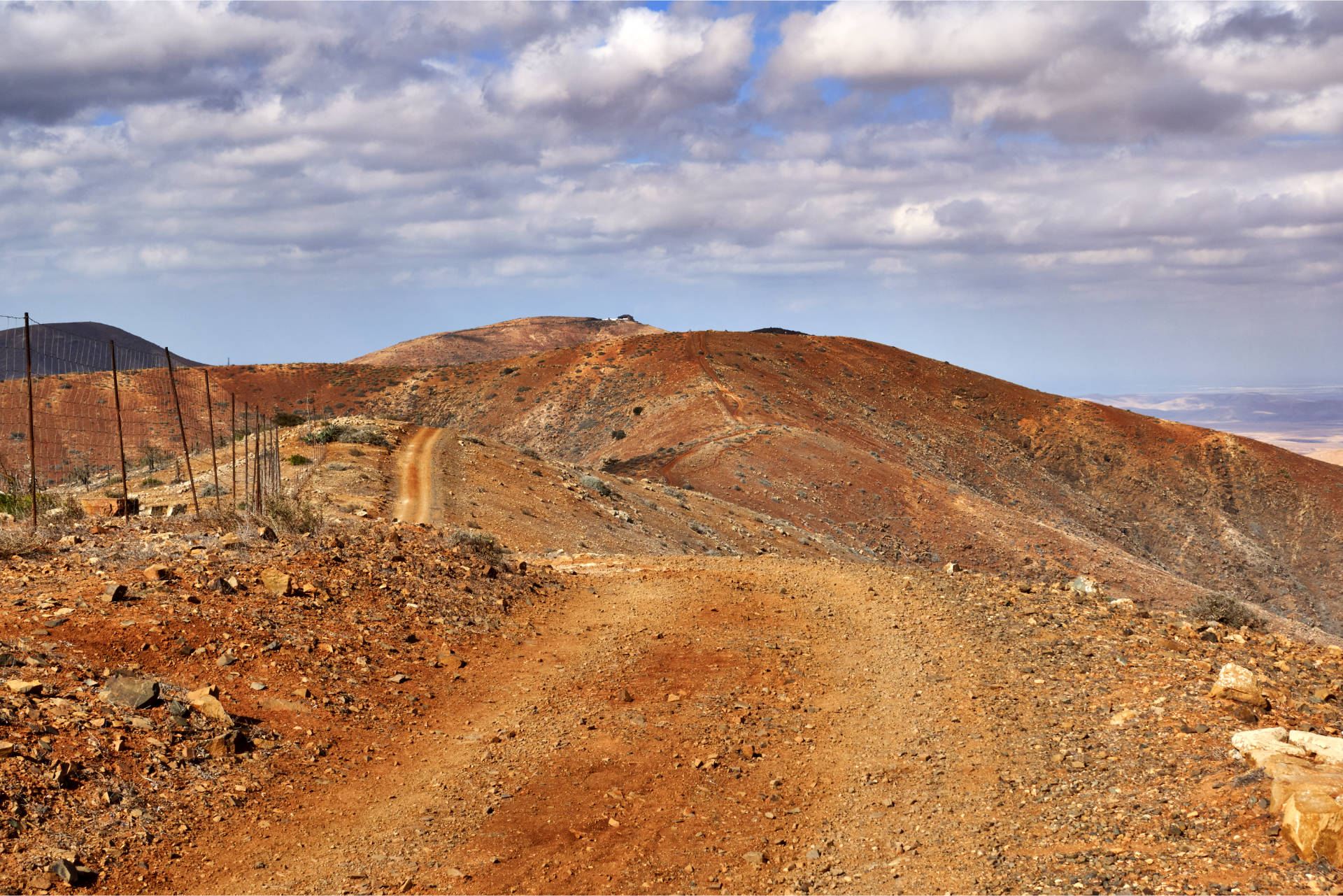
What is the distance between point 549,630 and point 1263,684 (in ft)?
31.5

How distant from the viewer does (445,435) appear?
3691 cm

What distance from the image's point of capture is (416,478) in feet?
92.6

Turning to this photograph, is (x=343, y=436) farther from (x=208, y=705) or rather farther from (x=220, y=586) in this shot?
(x=208, y=705)

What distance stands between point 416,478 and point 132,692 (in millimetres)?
19419

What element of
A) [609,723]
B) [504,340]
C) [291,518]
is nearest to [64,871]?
[609,723]

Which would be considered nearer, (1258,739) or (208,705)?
(1258,739)

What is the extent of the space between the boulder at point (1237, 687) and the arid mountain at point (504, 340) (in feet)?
378

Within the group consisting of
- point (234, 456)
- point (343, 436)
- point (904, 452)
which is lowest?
point (904, 452)

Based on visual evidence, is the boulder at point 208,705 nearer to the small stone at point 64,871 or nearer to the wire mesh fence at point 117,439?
the small stone at point 64,871

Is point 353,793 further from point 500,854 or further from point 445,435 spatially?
point 445,435

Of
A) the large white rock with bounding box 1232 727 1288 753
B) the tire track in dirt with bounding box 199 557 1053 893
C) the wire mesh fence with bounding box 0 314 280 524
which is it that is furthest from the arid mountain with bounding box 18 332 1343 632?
the large white rock with bounding box 1232 727 1288 753

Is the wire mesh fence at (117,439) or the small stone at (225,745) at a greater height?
the wire mesh fence at (117,439)

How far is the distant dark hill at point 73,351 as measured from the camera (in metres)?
21.8

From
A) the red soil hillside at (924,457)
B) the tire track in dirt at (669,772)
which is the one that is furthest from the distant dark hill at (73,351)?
the red soil hillside at (924,457)
